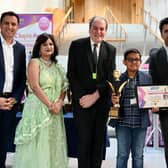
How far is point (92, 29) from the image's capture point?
106 inches

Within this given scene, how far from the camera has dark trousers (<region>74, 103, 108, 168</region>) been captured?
8.85 ft

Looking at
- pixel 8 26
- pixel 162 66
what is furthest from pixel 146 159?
pixel 8 26

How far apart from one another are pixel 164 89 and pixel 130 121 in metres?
0.41

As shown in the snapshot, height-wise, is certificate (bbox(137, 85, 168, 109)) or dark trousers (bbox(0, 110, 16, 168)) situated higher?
certificate (bbox(137, 85, 168, 109))

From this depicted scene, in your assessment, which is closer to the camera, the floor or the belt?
the belt

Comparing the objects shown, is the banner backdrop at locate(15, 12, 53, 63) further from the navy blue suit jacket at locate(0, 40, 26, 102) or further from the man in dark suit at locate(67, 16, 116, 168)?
the man in dark suit at locate(67, 16, 116, 168)

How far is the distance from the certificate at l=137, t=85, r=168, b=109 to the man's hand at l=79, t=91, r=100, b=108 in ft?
1.06

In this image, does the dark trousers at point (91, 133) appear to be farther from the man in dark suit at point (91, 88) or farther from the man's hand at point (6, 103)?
the man's hand at point (6, 103)

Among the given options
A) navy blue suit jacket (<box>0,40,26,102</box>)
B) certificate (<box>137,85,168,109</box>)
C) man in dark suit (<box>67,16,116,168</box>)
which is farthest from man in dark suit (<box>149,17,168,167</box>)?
navy blue suit jacket (<box>0,40,26,102</box>)

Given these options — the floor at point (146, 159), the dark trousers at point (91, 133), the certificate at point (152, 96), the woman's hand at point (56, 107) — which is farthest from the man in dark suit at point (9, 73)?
the floor at point (146, 159)

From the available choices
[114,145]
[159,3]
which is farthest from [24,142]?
[159,3]

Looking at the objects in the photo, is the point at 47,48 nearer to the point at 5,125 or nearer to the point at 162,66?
the point at 5,125

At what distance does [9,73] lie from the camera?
9.13ft

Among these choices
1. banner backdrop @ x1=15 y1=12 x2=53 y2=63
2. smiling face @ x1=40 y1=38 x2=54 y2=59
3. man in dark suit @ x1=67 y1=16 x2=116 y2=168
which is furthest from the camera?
banner backdrop @ x1=15 y1=12 x2=53 y2=63
